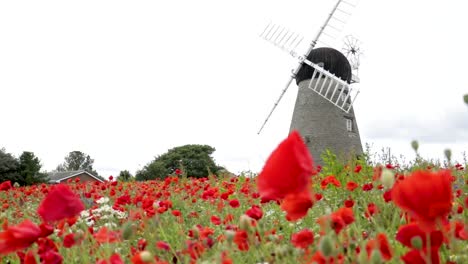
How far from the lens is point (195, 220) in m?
4.95

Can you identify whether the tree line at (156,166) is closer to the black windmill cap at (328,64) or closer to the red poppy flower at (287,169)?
the black windmill cap at (328,64)

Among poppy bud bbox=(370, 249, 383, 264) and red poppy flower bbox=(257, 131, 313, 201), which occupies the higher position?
red poppy flower bbox=(257, 131, 313, 201)

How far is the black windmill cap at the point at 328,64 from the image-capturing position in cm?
1945

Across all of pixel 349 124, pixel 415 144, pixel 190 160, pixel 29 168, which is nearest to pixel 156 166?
pixel 190 160

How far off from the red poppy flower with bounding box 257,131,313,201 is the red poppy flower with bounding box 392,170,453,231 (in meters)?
0.20

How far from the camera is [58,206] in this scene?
142cm

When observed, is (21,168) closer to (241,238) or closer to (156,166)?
(156,166)

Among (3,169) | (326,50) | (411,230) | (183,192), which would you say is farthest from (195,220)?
(3,169)

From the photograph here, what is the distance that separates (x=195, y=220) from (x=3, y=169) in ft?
81.6

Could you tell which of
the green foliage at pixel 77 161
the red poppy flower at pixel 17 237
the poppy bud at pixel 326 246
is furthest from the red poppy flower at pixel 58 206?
the green foliage at pixel 77 161

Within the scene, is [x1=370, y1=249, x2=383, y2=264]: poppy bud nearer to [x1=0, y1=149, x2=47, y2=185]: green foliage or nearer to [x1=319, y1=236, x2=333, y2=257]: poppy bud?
[x1=319, y1=236, x2=333, y2=257]: poppy bud

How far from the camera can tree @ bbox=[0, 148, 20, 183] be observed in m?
26.5

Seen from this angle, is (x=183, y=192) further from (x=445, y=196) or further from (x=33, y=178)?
Answer: (x=33, y=178)

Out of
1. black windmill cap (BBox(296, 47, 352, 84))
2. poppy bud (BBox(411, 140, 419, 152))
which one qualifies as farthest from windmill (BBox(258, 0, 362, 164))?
poppy bud (BBox(411, 140, 419, 152))
